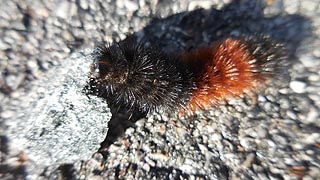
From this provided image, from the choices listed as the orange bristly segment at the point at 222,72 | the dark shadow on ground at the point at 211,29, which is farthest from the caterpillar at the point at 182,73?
the dark shadow on ground at the point at 211,29

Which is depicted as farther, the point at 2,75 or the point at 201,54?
the point at 201,54

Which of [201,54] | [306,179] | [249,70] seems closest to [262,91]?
[249,70]

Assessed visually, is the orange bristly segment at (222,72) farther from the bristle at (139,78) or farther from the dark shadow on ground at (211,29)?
the dark shadow on ground at (211,29)

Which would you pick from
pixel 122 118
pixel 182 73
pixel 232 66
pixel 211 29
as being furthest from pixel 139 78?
pixel 211 29

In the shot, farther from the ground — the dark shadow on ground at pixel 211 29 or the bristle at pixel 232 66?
the dark shadow on ground at pixel 211 29

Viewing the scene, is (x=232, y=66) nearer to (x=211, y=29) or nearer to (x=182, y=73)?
(x=182, y=73)

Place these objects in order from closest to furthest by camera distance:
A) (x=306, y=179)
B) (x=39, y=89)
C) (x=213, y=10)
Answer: (x=306, y=179), (x=39, y=89), (x=213, y=10)

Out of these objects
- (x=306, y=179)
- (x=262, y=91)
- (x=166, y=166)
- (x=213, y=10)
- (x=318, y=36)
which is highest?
(x=213, y=10)

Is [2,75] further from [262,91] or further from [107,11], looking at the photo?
[262,91]
